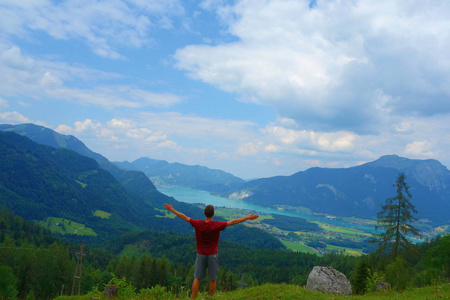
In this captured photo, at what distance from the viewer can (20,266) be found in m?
63.4

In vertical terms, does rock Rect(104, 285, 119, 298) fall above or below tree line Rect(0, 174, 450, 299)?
above

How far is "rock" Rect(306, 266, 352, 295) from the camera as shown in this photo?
16.4 meters

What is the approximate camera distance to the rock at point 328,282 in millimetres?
16438

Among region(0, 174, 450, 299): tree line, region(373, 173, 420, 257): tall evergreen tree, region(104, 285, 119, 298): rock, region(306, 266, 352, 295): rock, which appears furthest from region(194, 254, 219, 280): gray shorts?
region(373, 173, 420, 257): tall evergreen tree

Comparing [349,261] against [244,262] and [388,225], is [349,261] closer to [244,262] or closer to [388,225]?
[244,262]

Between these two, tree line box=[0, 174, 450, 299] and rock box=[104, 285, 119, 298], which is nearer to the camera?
rock box=[104, 285, 119, 298]

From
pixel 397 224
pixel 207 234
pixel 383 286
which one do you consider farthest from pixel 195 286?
pixel 397 224

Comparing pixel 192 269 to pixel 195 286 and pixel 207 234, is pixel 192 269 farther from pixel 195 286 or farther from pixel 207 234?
pixel 207 234

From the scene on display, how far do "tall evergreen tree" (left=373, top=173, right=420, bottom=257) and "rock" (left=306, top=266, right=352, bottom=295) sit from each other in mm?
18224

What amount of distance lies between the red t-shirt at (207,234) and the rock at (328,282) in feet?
34.5

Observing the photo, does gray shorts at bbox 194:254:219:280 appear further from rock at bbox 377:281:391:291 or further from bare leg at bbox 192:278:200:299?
rock at bbox 377:281:391:291

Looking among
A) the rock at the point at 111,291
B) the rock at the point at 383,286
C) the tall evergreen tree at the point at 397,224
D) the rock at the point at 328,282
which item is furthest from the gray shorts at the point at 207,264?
the tall evergreen tree at the point at 397,224

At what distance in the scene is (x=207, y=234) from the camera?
931cm

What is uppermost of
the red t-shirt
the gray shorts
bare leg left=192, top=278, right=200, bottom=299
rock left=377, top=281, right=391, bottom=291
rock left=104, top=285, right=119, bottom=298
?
the red t-shirt
